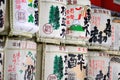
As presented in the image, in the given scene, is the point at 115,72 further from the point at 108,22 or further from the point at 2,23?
the point at 2,23

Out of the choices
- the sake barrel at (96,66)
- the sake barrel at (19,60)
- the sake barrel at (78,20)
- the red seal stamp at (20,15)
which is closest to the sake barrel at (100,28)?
the sake barrel at (96,66)

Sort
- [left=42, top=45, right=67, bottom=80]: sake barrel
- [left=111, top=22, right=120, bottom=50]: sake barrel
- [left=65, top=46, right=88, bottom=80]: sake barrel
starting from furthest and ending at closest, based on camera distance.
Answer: [left=111, top=22, right=120, bottom=50]: sake barrel, [left=65, top=46, right=88, bottom=80]: sake barrel, [left=42, top=45, right=67, bottom=80]: sake barrel

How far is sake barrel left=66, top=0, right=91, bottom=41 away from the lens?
3287mm

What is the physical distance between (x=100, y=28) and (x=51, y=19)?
853 millimetres

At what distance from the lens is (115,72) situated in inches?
158

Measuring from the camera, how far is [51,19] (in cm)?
301

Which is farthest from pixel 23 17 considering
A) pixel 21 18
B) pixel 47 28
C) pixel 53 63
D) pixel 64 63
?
pixel 64 63

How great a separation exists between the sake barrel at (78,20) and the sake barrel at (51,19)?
0.67 feet

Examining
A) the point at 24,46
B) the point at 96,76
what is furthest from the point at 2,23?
the point at 96,76

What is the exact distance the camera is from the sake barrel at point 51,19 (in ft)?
9.80

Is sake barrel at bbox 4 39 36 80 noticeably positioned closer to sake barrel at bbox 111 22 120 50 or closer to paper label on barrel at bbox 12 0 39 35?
paper label on barrel at bbox 12 0 39 35

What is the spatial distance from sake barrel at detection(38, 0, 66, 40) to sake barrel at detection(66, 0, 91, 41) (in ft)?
0.67

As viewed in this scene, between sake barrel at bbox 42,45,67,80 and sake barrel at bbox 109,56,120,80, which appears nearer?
sake barrel at bbox 42,45,67,80

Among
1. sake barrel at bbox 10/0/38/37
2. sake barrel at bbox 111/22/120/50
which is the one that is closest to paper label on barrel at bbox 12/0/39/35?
sake barrel at bbox 10/0/38/37
